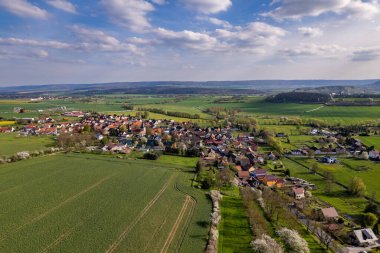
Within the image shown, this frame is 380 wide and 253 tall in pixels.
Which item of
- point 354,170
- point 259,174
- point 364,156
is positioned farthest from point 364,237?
point 364,156

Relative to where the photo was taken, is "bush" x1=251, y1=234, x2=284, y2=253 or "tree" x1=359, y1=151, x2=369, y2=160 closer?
"bush" x1=251, y1=234, x2=284, y2=253

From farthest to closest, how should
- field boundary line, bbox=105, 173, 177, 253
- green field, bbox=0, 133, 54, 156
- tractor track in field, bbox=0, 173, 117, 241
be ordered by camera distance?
green field, bbox=0, 133, 54, 156 < tractor track in field, bbox=0, 173, 117, 241 < field boundary line, bbox=105, 173, 177, 253

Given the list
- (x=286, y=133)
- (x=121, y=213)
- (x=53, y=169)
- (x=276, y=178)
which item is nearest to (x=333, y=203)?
(x=276, y=178)

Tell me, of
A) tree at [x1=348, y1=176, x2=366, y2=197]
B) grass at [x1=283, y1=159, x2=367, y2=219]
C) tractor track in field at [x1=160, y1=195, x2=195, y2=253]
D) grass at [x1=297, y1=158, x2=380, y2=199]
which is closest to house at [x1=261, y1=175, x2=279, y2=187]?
grass at [x1=283, y1=159, x2=367, y2=219]

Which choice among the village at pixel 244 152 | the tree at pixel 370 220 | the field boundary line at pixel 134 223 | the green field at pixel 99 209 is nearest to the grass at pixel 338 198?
the village at pixel 244 152

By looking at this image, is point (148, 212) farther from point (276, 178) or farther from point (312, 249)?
point (276, 178)

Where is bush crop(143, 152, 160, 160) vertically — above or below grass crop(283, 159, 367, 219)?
above

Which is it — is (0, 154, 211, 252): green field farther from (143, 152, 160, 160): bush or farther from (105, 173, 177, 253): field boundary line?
(143, 152, 160, 160): bush
